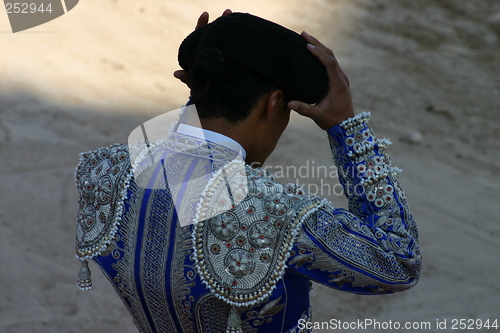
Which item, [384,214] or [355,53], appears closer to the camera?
[384,214]

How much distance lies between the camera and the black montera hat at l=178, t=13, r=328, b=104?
1.29 meters

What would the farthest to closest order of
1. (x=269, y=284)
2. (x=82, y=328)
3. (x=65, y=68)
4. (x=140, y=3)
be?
1. (x=140, y=3)
2. (x=65, y=68)
3. (x=82, y=328)
4. (x=269, y=284)

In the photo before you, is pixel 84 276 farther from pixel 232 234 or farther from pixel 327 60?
pixel 327 60

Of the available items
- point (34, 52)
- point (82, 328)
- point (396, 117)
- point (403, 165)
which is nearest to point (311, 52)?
point (82, 328)

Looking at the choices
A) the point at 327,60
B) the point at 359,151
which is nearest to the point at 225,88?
the point at 327,60

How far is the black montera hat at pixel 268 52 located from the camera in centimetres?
129

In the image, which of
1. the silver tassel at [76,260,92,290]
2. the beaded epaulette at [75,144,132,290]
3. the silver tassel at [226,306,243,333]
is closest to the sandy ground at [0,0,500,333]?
the silver tassel at [76,260,92,290]

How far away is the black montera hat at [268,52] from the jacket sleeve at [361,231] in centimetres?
14

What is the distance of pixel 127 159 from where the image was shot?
4.58 feet

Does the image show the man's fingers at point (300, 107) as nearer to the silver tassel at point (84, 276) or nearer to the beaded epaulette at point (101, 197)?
the beaded epaulette at point (101, 197)

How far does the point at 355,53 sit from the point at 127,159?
445 cm

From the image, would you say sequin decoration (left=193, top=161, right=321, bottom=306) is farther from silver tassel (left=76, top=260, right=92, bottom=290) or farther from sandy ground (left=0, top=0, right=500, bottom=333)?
sandy ground (left=0, top=0, right=500, bottom=333)

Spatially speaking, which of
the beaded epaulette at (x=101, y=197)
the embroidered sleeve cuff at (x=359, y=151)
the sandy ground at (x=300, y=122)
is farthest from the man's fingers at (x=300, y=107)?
the sandy ground at (x=300, y=122)

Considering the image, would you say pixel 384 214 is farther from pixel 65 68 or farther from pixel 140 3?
pixel 140 3
